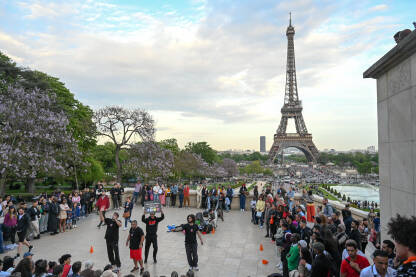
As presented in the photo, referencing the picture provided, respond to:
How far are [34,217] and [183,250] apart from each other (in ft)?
19.8

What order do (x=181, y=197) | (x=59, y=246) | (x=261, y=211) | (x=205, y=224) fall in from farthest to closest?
(x=181, y=197) < (x=261, y=211) < (x=205, y=224) < (x=59, y=246)

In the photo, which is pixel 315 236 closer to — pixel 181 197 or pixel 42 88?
pixel 181 197

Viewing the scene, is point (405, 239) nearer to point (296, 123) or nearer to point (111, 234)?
point (111, 234)

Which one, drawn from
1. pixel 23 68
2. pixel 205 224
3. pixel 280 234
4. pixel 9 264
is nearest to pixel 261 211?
pixel 205 224

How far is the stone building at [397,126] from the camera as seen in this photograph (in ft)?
16.2

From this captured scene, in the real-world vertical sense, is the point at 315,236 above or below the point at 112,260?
above

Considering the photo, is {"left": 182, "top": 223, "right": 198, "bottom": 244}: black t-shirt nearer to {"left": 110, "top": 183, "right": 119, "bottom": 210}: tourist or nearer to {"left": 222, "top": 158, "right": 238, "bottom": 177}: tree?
{"left": 110, "top": 183, "right": 119, "bottom": 210}: tourist

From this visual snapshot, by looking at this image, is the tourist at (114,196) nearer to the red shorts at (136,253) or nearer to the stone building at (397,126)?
the red shorts at (136,253)

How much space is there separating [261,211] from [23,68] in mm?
23868

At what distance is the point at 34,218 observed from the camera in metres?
10.4

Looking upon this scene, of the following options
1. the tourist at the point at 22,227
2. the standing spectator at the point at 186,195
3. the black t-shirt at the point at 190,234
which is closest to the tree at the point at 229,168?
the standing spectator at the point at 186,195

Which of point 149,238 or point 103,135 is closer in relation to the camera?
point 149,238

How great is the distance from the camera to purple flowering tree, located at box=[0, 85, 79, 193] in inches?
630

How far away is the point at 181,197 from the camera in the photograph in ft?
56.6
